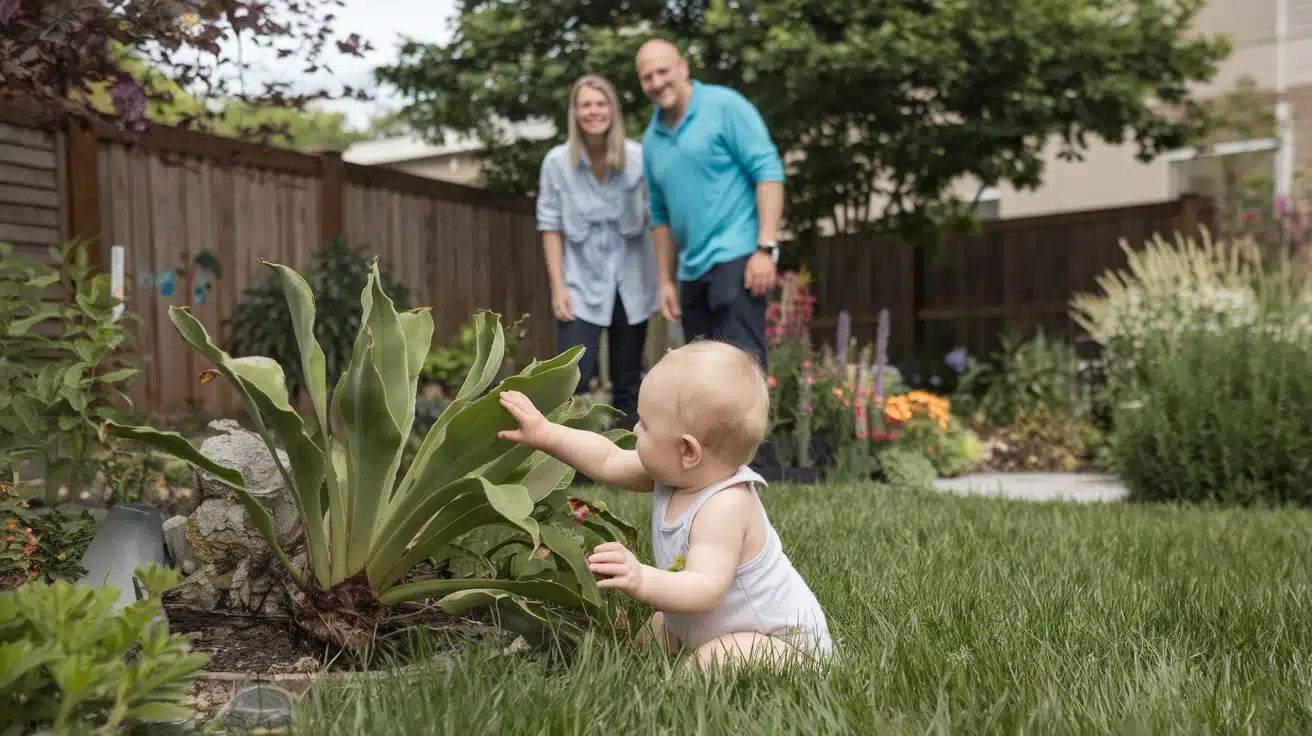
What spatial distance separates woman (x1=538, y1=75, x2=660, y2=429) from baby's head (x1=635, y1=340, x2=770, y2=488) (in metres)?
3.19

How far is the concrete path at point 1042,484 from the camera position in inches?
242

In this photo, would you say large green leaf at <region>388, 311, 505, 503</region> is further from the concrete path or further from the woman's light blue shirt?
the concrete path

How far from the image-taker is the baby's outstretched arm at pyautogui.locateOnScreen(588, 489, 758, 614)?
175 centimetres

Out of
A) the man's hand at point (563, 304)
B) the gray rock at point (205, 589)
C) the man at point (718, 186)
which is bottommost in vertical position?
the gray rock at point (205, 589)

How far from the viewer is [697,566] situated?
1.90 m

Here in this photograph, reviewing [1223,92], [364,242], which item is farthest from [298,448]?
[1223,92]

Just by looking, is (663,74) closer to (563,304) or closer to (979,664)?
(563,304)

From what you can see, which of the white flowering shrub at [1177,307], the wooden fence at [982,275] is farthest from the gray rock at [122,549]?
the wooden fence at [982,275]

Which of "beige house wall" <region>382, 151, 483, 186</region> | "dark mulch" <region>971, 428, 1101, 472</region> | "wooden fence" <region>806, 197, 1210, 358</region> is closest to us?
"dark mulch" <region>971, 428, 1101, 472</region>

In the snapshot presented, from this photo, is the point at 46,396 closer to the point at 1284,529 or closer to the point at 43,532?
the point at 43,532

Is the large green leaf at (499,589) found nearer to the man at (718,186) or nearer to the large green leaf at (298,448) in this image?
the large green leaf at (298,448)

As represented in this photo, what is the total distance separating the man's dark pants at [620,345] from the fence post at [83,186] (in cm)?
293

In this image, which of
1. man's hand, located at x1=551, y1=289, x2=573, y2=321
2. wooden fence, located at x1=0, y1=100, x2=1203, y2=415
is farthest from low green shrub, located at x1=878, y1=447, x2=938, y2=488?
wooden fence, located at x1=0, y1=100, x2=1203, y2=415

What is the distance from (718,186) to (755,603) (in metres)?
3.01
